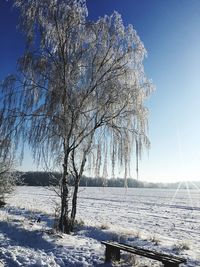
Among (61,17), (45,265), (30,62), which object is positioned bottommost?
(45,265)

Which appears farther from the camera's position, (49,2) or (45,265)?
A: (49,2)

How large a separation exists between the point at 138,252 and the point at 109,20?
7933 millimetres

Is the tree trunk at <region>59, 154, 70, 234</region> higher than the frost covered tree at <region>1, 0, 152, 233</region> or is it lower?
lower

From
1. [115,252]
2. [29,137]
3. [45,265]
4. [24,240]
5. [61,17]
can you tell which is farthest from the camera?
[61,17]

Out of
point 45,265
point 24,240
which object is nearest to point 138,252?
point 45,265

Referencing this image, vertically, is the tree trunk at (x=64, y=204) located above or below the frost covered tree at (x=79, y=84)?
A: below

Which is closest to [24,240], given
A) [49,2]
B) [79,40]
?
[79,40]

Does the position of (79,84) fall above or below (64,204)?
above

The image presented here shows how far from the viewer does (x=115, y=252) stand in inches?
272

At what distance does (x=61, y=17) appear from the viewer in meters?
10.1

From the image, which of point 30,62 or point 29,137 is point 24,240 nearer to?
point 29,137

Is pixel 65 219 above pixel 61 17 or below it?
below

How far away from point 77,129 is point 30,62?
2.90 meters

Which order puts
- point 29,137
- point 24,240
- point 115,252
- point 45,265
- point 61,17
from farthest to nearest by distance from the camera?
point 61,17, point 29,137, point 24,240, point 115,252, point 45,265
